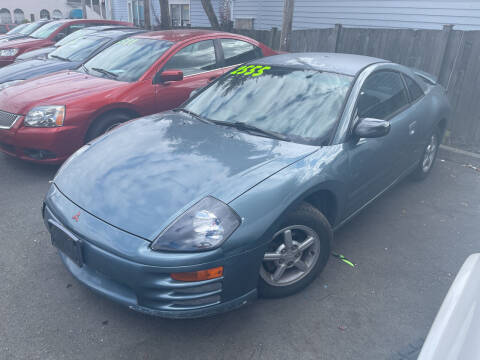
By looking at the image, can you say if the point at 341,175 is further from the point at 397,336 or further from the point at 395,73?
the point at 395,73

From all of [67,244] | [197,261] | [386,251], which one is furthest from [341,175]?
[67,244]

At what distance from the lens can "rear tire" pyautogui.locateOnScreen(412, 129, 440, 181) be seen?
15.5ft

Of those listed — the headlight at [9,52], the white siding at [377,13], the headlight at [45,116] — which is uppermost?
the white siding at [377,13]

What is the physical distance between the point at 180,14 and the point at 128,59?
55.4 ft

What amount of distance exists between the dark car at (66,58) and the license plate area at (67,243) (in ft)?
14.1

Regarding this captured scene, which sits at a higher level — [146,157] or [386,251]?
[146,157]

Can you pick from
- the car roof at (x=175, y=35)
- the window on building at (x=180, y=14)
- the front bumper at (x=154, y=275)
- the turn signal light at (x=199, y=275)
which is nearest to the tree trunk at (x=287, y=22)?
the car roof at (x=175, y=35)

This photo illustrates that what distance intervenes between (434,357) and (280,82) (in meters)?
2.61

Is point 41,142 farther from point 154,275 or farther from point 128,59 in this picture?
point 154,275

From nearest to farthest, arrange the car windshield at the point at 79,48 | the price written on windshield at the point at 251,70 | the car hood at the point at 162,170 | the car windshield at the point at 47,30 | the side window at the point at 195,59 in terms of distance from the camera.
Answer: the car hood at the point at 162,170
the price written on windshield at the point at 251,70
the side window at the point at 195,59
the car windshield at the point at 79,48
the car windshield at the point at 47,30

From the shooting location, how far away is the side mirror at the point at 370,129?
3.01 m

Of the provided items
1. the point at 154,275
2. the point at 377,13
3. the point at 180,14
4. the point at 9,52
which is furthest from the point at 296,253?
the point at 180,14

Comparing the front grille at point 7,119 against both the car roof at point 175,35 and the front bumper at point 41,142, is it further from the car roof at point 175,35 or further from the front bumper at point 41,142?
the car roof at point 175,35

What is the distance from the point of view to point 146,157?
283 centimetres
